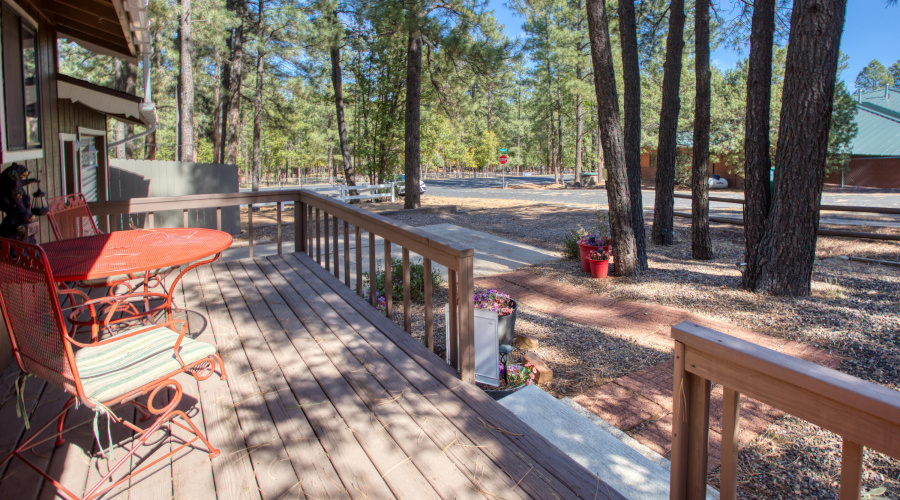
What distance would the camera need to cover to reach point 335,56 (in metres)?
16.8

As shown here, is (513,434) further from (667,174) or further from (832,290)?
(667,174)

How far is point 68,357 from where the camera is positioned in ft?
5.45

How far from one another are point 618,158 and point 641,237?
1117 millimetres

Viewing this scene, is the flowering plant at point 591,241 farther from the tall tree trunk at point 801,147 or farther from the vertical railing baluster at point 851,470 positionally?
the vertical railing baluster at point 851,470

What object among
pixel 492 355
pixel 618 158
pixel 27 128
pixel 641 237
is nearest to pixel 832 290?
pixel 641 237

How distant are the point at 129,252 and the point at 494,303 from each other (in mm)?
2572

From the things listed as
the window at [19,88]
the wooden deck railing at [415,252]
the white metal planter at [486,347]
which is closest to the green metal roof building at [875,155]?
the white metal planter at [486,347]

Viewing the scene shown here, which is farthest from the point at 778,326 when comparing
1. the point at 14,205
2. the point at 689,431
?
the point at 14,205

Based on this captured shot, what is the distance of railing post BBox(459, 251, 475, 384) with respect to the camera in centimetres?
254

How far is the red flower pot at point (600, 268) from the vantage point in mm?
6665

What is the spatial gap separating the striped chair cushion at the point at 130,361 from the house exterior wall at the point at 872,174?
29.7 meters

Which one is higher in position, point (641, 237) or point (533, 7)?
point (533, 7)

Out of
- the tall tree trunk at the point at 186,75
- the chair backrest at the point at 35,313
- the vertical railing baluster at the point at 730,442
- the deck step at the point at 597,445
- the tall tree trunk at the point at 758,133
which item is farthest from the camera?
the tall tree trunk at the point at 186,75

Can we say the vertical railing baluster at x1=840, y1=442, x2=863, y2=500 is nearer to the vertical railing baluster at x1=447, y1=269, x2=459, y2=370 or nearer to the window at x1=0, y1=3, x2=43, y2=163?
the vertical railing baluster at x1=447, y1=269, x2=459, y2=370
